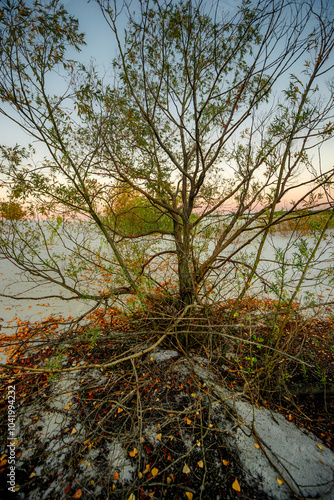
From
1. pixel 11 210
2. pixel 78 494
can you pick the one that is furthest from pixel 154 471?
pixel 11 210

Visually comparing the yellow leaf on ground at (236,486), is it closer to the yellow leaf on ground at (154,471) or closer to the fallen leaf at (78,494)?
the yellow leaf on ground at (154,471)

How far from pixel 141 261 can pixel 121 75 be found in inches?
129

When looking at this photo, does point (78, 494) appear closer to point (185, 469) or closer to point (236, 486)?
point (185, 469)

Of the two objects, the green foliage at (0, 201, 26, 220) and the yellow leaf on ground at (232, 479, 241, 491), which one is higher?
the green foliage at (0, 201, 26, 220)

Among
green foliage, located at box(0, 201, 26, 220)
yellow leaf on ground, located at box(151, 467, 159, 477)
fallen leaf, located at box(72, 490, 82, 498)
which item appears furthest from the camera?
green foliage, located at box(0, 201, 26, 220)

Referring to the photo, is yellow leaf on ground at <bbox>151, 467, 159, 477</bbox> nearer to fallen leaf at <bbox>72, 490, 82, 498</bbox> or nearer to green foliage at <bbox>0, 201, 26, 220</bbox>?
fallen leaf at <bbox>72, 490, 82, 498</bbox>

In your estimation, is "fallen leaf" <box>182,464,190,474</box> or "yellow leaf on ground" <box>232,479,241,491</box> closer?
"yellow leaf on ground" <box>232,479,241,491</box>

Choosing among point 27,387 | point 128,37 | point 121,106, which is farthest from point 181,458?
point 128,37

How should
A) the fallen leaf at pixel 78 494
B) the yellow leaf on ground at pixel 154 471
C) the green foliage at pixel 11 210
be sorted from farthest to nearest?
the green foliage at pixel 11 210, the yellow leaf on ground at pixel 154 471, the fallen leaf at pixel 78 494

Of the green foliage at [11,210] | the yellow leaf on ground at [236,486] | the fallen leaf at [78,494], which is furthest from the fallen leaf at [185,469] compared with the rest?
the green foliage at [11,210]

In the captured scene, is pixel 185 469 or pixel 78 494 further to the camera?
pixel 185 469

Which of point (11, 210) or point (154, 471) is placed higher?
point (11, 210)

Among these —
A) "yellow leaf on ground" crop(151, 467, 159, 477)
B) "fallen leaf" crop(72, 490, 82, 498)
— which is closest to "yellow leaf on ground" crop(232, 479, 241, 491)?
"yellow leaf on ground" crop(151, 467, 159, 477)

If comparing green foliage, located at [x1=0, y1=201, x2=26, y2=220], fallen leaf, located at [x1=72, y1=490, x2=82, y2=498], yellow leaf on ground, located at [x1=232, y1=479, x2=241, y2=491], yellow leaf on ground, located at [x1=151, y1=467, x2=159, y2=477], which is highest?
green foliage, located at [x1=0, y1=201, x2=26, y2=220]
